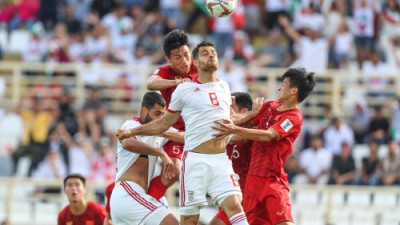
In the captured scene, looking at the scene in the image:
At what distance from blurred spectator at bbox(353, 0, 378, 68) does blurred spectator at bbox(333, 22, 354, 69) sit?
340mm

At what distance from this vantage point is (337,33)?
29.4 metres

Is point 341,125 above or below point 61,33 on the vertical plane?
below

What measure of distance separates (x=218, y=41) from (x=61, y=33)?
341cm

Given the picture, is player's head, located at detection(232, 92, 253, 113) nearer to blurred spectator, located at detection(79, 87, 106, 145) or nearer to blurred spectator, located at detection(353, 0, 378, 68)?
blurred spectator, located at detection(79, 87, 106, 145)

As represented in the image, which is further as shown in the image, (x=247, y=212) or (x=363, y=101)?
(x=363, y=101)

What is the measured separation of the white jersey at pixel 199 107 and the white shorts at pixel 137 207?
3.36 feet

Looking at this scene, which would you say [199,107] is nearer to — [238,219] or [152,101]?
[152,101]

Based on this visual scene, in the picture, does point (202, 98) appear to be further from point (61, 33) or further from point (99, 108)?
point (61, 33)

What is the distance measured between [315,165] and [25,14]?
8.54 m

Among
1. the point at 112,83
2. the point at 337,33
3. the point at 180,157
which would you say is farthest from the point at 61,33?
the point at 180,157

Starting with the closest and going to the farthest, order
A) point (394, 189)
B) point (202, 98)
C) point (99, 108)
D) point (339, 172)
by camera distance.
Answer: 1. point (202, 98)
2. point (394, 189)
3. point (339, 172)
4. point (99, 108)

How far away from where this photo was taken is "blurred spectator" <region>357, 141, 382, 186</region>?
2550cm

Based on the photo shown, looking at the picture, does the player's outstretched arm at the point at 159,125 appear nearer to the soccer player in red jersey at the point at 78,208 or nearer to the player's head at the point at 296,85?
the player's head at the point at 296,85

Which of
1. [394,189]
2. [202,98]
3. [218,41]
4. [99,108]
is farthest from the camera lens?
[218,41]
